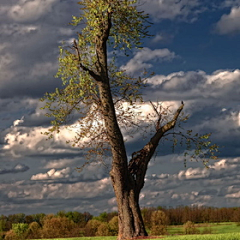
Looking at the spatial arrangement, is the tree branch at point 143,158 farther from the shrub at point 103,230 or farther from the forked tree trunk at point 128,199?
the shrub at point 103,230

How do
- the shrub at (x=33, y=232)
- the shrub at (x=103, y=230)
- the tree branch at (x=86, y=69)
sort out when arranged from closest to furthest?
the tree branch at (x=86, y=69) → the shrub at (x=33, y=232) → the shrub at (x=103, y=230)

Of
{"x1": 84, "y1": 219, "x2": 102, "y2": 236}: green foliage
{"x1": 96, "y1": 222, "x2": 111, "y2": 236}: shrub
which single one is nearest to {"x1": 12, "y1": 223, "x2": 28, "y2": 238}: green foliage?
{"x1": 84, "y1": 219, "x2": 102, "y2": 236}: green foliage

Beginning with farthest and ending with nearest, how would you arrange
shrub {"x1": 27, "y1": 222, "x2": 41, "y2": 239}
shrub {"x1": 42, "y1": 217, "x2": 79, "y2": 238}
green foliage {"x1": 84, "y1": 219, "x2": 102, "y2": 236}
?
1. green foliage {"x1": 84, "y1": 219, "x2": 102, "y2": 236}
2. shrub {"x1": 27, "y1": 222, "x2": 41, "y2": 239}
3. shrub {"x1": 42, "y1": 217, "x2": 79, "y2": 238}

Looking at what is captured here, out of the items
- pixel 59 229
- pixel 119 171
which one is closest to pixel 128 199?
pixel 119 171

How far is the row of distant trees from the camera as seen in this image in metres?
58.9

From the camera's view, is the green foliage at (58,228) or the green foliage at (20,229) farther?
the green foliage at (20,229)

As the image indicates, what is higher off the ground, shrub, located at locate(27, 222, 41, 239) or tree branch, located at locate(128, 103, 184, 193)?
tree branch, located at locate(128, 103, 184, 193)

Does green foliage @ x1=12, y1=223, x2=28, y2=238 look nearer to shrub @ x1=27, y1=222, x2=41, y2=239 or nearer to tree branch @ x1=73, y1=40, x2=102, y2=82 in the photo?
shrub @ x1=27, y1=222, x2=41, y2=239

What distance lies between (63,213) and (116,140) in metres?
58.2

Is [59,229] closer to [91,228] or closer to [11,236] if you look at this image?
[11,236]

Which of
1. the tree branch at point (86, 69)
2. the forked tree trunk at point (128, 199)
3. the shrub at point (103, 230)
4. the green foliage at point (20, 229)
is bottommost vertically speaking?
the shrub at point (103, 230)

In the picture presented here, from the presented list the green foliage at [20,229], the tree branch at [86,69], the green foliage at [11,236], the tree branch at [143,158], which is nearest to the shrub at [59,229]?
the green foliage at [20,229]

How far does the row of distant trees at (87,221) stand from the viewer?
58906 millimetres

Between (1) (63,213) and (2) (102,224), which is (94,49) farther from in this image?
(1) (63,213)
